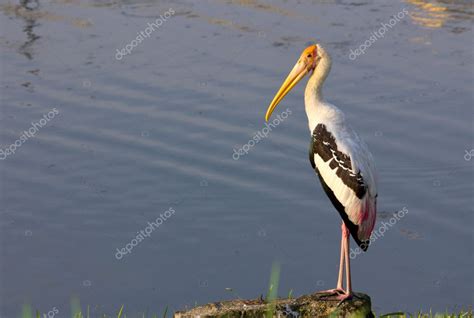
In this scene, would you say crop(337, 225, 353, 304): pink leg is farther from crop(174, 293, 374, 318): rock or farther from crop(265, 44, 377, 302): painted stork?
crop(174, 293, 374, 318): rock

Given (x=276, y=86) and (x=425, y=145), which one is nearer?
(x=425, y=145)

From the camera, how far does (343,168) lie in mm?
8586

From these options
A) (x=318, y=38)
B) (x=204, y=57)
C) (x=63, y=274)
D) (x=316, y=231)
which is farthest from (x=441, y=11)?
(x=63, y=274)

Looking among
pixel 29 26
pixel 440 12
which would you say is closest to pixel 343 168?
pixel 29 26

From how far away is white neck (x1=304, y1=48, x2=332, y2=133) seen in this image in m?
8.93

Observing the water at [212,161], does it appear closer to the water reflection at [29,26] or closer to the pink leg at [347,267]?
the water reflection at [29,26]

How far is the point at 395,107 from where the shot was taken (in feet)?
50.8

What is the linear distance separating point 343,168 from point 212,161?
5.30 metres

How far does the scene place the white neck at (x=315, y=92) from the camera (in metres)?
8.93

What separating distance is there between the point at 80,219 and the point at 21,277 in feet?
4.61

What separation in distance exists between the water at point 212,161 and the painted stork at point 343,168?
2406 millimetres

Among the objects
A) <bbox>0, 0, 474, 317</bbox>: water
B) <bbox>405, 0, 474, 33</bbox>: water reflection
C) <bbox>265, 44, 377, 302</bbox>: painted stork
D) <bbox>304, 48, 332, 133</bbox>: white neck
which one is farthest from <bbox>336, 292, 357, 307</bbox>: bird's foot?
<bbox>405, 0, 474, 33</bbox>: water reflection

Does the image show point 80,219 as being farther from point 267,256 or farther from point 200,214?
point 267,256

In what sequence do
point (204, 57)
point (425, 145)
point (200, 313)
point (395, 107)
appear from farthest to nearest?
point (204, 57) → point (395, 107) → point (425, 145) → point (200, 313)
